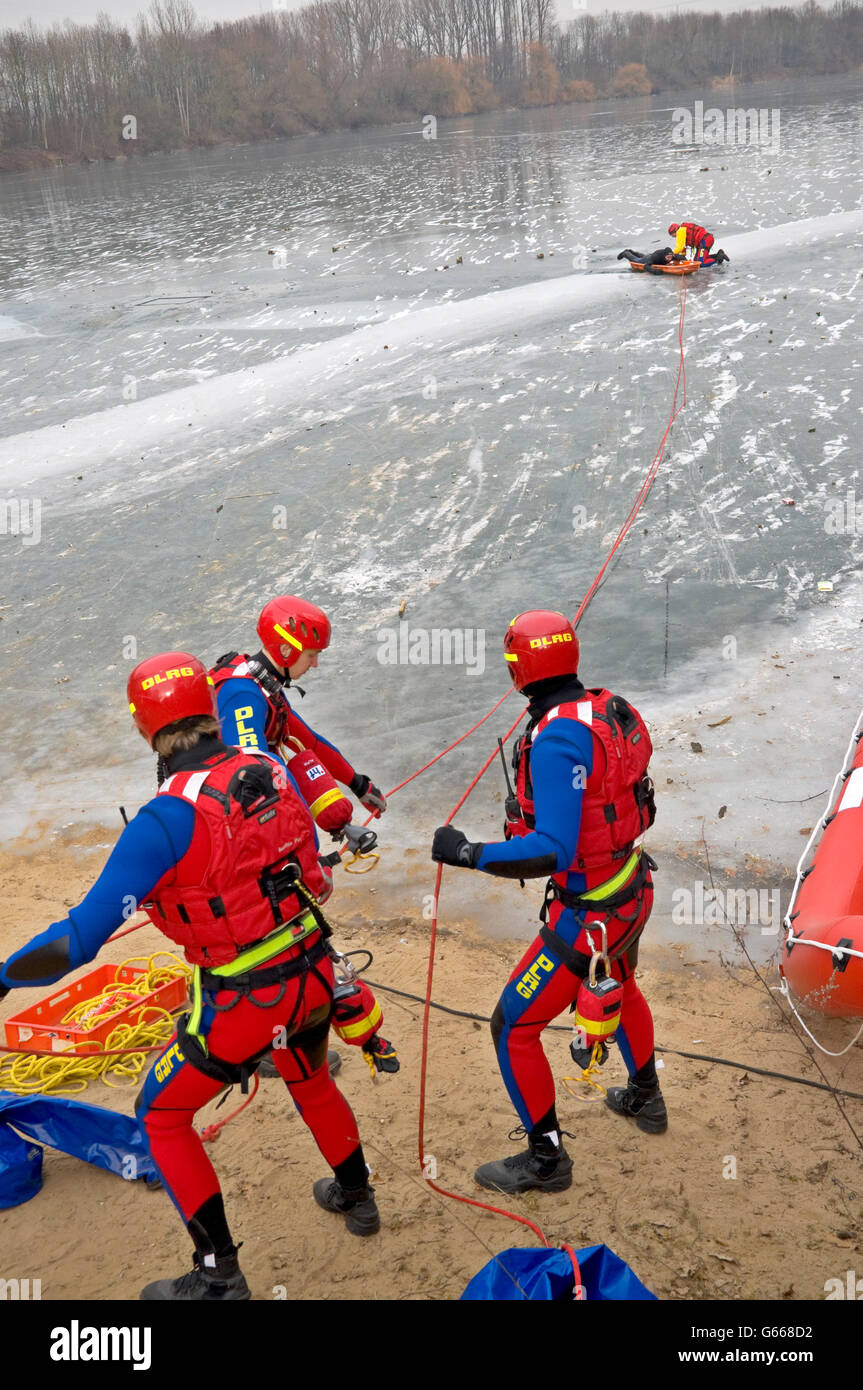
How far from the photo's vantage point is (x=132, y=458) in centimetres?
1124

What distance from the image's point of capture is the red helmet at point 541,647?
125 inches

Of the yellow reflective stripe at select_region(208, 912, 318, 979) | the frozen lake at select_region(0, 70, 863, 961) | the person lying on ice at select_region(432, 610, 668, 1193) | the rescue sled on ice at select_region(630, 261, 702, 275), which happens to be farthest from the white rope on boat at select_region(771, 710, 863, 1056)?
the rescue sled on ice at select_region(630, 261, 702, 275)

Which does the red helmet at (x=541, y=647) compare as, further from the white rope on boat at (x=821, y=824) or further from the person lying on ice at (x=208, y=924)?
the white rope on boat at (x=821, y=824)

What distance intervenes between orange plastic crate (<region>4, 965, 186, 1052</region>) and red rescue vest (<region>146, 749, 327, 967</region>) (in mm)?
1614

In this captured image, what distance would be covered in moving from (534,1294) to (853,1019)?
210 centimetres

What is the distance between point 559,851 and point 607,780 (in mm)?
271

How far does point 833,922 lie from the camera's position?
4090 mm

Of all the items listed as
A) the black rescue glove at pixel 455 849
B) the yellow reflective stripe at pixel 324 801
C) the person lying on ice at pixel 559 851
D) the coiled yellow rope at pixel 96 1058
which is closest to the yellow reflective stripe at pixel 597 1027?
the person lying on ice at pixel 559 851

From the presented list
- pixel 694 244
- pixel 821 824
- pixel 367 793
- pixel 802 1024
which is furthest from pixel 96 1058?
pixel 694 244

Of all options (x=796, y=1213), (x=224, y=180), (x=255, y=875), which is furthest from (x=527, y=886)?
(x=224, y=180)

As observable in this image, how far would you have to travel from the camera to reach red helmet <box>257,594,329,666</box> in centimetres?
398

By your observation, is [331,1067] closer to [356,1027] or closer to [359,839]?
[359,839]

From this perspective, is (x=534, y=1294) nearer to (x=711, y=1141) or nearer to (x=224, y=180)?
(x=711, y=1141)

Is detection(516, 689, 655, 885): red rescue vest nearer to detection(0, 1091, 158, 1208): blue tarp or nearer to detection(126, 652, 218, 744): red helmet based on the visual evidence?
detection(126, 652, 218, 744): red helmet
